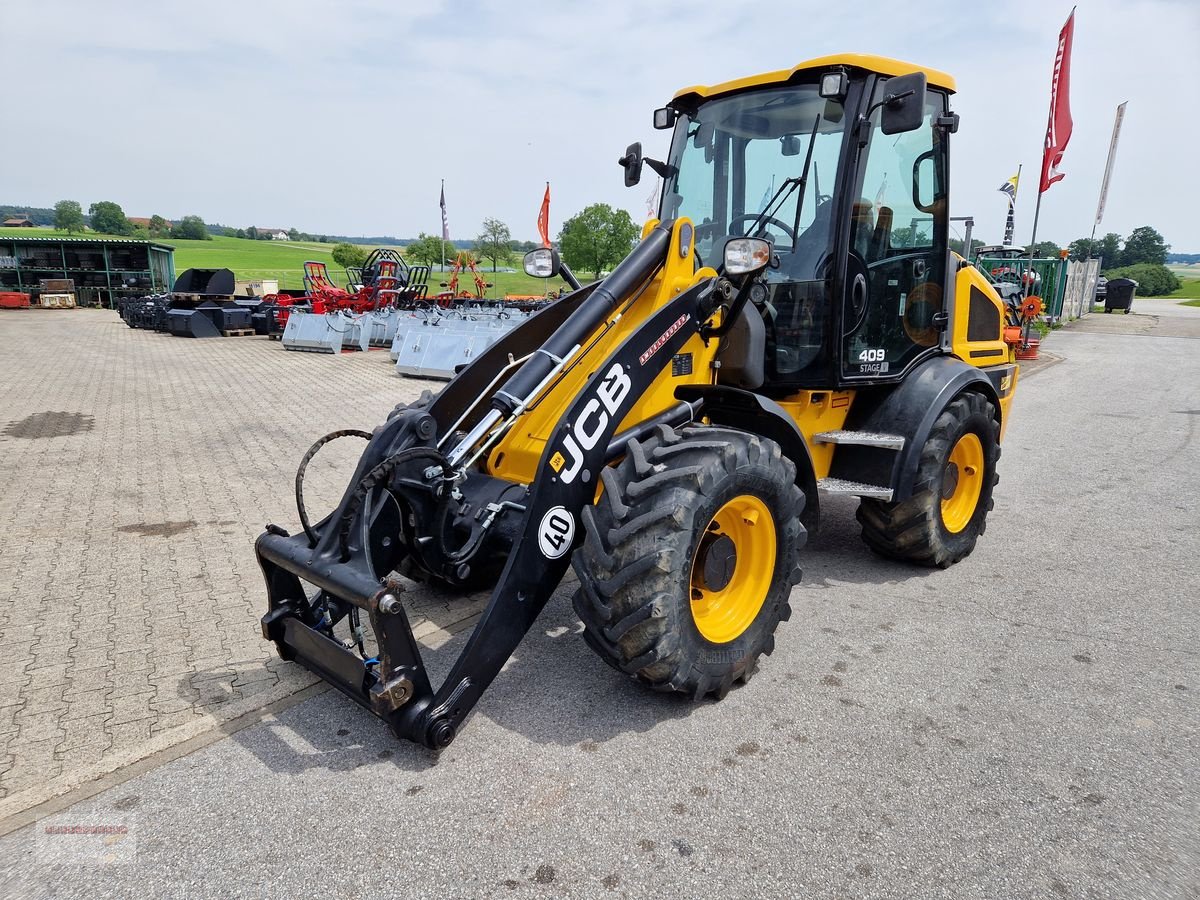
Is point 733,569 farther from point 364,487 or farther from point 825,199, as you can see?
point 825,199

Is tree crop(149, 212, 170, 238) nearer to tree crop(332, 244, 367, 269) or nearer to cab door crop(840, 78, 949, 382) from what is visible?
tree crop(332, 244, 367, 269)

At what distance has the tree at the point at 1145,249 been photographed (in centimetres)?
5950

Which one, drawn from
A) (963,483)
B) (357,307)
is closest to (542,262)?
(963,483)

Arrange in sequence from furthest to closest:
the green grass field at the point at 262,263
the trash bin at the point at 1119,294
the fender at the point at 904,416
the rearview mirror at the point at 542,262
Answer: the green grass field at the point at 262,263
the trash bin at the point at 1119,294
the fender at the point at 904,416
the rearview mirror at the point at 542,262

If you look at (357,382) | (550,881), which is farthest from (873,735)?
(357,382)

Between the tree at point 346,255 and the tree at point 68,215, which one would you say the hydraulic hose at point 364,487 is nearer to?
the tree at point 346,255

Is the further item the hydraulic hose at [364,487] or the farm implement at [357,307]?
the farm implement at [357,307]

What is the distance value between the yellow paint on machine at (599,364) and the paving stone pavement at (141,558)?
1006mm

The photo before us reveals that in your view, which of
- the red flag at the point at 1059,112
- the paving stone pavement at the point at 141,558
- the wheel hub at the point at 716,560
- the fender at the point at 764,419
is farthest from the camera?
the red flag at the point at 1059,112

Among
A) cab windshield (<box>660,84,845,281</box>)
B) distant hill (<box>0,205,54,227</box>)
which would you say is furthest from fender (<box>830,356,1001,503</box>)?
distant hill (<box>0,205,54,227</box>)

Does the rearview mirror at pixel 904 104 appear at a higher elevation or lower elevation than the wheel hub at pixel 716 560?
higher

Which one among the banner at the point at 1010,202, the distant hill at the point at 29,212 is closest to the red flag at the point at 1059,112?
the banner at the point at 1010,202

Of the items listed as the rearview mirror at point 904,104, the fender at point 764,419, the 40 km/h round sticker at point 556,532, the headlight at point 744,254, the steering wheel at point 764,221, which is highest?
the rearview mirror at point 904,104

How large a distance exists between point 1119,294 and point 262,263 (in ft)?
213
